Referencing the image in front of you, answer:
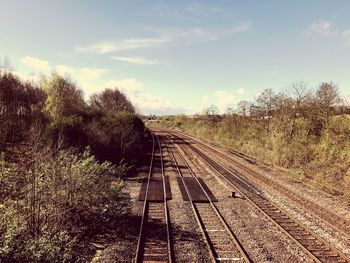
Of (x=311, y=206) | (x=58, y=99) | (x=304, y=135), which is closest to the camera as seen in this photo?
(x=311, y=206)

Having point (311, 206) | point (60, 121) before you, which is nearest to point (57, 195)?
point (311, 206)

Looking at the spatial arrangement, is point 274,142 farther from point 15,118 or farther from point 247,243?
point 15,118

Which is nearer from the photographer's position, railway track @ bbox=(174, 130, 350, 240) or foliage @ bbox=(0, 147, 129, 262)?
foliage @ bbox=(0, 147, 129, 262)

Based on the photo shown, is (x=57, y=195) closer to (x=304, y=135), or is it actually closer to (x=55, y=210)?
(x=55, y=210)

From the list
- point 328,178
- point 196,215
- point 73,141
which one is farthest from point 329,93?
point 73,141

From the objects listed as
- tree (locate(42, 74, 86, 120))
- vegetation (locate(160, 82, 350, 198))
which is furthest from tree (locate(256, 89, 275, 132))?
tree (locate(42, 74, 86, 120))

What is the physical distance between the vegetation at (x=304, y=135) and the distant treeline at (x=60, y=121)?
44.5ft

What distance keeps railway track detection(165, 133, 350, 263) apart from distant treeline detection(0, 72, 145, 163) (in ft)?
35.6

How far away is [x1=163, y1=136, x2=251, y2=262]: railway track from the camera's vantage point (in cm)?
948

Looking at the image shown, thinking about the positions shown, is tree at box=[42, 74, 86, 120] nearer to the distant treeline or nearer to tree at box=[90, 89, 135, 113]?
the distant treeline

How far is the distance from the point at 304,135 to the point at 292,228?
16.4 metres

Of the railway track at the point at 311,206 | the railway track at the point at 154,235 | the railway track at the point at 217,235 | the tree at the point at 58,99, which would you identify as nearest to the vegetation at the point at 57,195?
the railway track at the point at 154,235

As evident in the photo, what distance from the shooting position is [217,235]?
11.2m

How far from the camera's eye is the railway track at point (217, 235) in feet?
31.1
